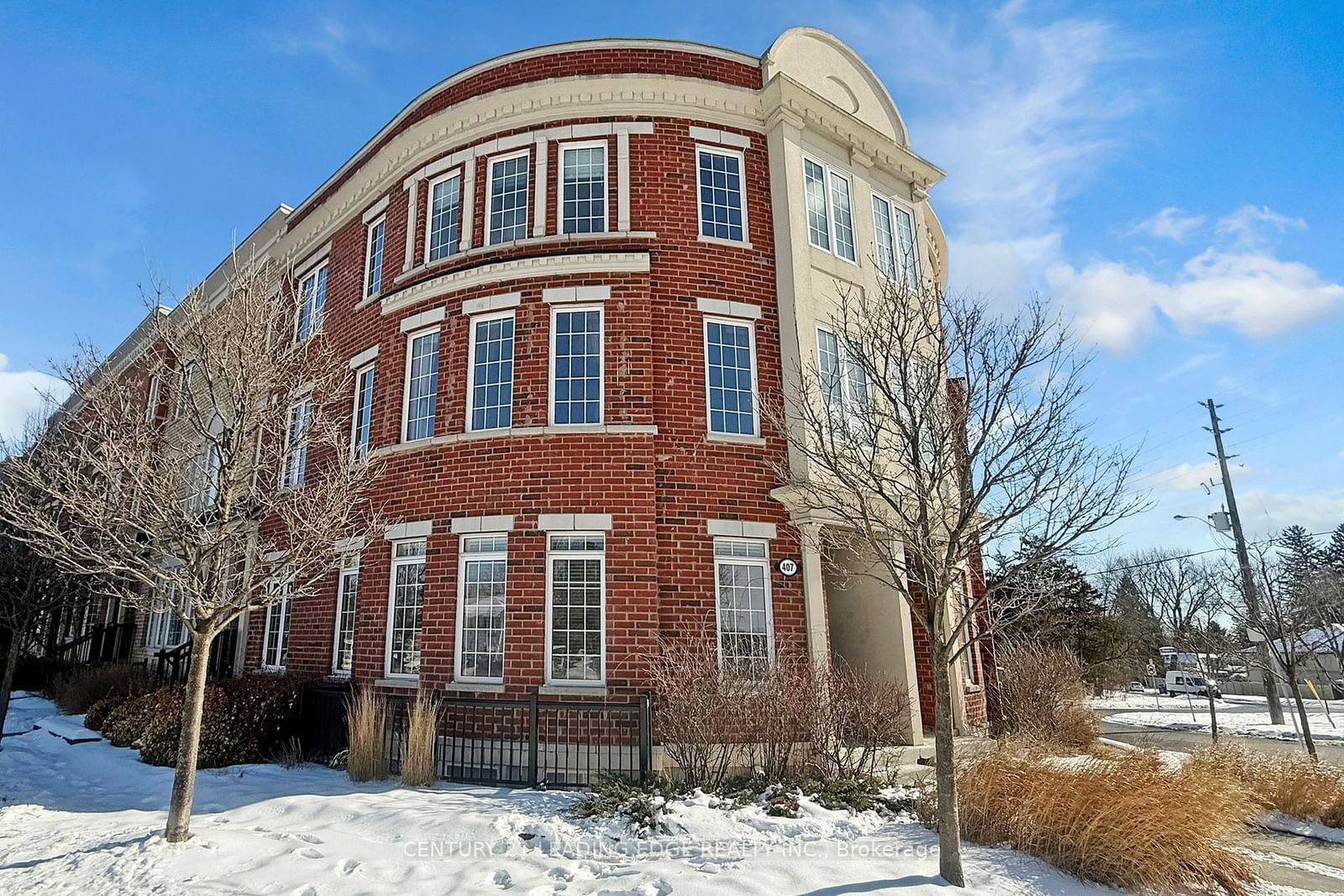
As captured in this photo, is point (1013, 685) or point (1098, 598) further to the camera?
point (1098, 598)

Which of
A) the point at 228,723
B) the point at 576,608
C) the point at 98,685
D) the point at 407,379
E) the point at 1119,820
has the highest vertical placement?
the point at 407,379

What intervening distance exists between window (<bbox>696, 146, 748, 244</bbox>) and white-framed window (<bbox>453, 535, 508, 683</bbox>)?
21.1ft

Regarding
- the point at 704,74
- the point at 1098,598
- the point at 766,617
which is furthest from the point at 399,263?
the point at 1098,598

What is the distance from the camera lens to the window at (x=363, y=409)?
1434 centimetres

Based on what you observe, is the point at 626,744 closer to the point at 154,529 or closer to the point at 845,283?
the point at 154,529

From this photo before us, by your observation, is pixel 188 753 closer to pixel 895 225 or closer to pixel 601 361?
pixel 601 361

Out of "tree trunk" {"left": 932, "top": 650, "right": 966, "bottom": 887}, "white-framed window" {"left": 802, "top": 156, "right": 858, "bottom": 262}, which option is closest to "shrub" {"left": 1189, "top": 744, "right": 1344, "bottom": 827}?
"tree trunk" {"left": 932, "top": 650, "right": 966, "bottom": 887}

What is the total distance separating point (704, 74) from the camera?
13.3m

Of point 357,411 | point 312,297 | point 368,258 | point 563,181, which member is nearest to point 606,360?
point 563,181

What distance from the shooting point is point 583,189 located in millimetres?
13062

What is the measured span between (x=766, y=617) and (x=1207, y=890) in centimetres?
601

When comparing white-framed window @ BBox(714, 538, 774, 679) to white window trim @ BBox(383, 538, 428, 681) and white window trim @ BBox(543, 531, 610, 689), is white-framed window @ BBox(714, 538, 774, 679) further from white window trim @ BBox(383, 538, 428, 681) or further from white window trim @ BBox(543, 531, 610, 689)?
white window trim @ BBox(383, 538, 428, 681)

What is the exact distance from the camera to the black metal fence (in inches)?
360

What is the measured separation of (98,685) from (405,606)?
9.39 metres
